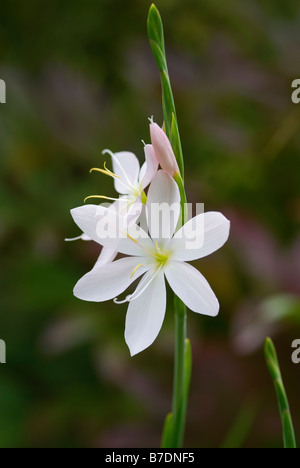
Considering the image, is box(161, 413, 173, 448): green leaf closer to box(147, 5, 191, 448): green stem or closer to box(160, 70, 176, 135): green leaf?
box(147, 5, 191, 448): green stem

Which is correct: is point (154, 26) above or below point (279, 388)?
above

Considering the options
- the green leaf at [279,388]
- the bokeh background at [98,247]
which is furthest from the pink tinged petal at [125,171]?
the bokeh background at [98,247]

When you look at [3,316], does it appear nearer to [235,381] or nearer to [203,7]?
[235,381]

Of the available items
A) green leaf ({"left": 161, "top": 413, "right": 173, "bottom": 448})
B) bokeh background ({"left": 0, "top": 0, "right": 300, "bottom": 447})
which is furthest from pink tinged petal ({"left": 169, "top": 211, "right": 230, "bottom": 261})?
bokeh background ({"left": 0, "top": 0, "right": 300, "bottom": 447})

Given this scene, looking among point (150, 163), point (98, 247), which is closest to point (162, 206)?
point (150, 163)

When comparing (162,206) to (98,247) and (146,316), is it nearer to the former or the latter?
(146,316)

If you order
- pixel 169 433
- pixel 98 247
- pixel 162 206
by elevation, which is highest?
pixel 98 247

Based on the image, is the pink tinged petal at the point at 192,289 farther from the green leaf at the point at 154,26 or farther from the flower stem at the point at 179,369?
the green leaf at the point at 154,26
